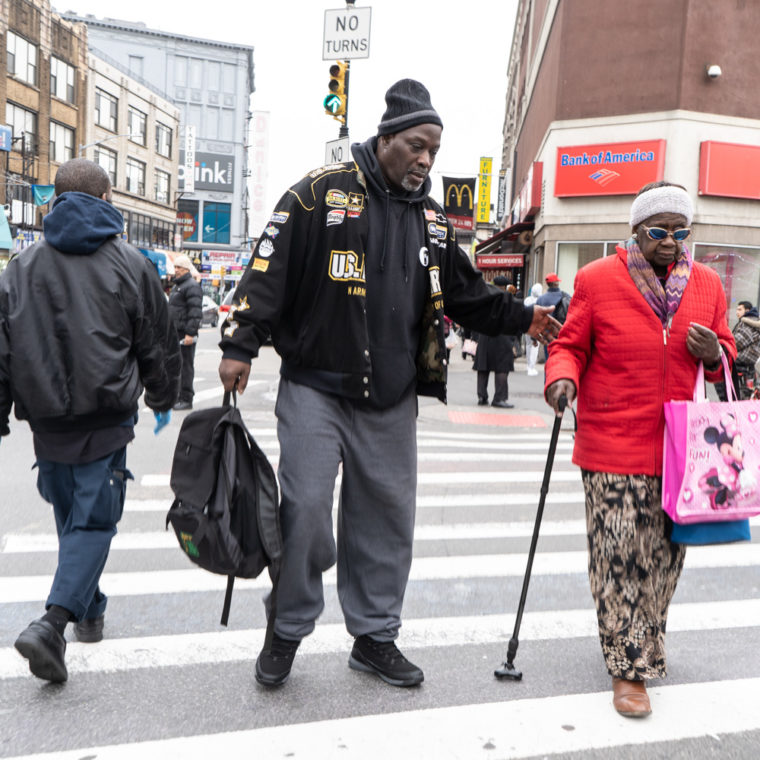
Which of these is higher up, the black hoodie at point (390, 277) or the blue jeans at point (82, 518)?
the black hoodie at point (390, 277)

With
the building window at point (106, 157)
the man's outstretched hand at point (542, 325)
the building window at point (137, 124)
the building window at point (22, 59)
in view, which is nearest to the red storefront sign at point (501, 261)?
the building window at point (22, 59)

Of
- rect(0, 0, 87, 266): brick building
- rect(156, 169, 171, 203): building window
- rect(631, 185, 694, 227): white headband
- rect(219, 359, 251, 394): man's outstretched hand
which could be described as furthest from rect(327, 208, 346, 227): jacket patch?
rect(156, 169, 171, 203): building window

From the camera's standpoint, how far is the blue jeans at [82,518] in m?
3.24

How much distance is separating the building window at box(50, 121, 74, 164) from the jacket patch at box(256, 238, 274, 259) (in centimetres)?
4382

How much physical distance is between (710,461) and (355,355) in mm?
1378

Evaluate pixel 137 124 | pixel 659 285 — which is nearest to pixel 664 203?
pixel 659 285

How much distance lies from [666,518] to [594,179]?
716 inches

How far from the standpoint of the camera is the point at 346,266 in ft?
10.3

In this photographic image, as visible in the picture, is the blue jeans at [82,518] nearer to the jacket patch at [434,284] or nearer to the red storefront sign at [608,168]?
the jacket patch at [434,284]

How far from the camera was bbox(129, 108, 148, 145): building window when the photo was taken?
54062mm

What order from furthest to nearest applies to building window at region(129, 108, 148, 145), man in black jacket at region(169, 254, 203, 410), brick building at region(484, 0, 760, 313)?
1. building window at region(129, 108, 148, 145)
2. brick building at region(484, 0, 760, 313)
3. man in black jacket at region(169, 254, 203, 410)

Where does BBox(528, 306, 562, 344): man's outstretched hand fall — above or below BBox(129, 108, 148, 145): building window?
below

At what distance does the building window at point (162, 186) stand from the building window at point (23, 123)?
18.4 meters

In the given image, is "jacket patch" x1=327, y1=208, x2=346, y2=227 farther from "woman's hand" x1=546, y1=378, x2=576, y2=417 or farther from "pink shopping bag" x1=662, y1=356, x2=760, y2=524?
"pink shopping bag" x1=662, y1=356, x2=760, y2=524
